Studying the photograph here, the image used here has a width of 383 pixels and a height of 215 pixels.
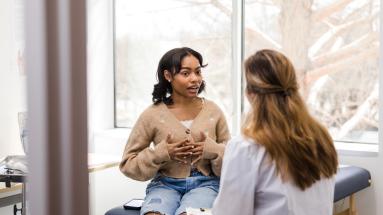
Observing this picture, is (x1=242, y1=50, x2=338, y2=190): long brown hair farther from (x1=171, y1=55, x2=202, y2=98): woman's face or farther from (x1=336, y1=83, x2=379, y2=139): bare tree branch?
(x1=336, y1=83, x2=379, y2=139): bare tree branch

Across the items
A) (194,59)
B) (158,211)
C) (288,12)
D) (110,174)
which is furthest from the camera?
(110,174)

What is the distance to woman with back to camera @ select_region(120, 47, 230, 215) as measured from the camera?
72.2 inches

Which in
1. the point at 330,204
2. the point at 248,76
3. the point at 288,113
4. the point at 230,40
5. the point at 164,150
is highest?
the point at 230,40

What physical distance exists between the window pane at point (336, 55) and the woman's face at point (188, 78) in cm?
114

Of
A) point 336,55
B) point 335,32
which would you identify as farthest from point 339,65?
point 335,32

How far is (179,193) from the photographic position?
6.31 feet

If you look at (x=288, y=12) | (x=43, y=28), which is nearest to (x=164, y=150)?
(x=43, y=28)

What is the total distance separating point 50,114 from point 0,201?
2.09 metres

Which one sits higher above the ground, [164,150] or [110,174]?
[164,150]

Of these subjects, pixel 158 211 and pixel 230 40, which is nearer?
pixel 158 211

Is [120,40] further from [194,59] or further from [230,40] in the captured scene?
[194,59]

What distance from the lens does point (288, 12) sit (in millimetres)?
2887

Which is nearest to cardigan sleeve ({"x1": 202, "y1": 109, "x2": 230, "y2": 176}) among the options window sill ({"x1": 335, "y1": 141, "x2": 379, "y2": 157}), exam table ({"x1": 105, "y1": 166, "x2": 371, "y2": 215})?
exam table ({"x1": 105, "y1": 166, "x2": 371, "y2": 215})

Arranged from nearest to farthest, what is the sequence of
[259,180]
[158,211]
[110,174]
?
[259,180], [158,211], [110,174]
